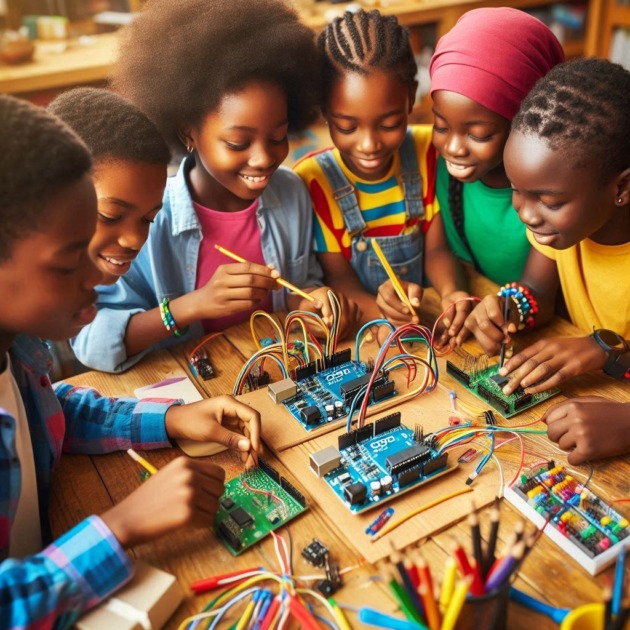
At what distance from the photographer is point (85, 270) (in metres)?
0.89

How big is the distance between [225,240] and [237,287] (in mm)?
324

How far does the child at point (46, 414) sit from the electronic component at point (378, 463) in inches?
6.1

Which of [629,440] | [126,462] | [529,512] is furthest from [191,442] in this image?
[629,440]

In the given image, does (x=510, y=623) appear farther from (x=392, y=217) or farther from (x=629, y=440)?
(x=392, y=217)

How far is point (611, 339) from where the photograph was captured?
1.28m

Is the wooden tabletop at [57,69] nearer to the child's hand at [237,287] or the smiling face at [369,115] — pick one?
the smiling face at [369,115]

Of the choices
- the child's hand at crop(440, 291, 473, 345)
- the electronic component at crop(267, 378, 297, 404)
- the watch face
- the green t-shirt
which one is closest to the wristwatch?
the watch face

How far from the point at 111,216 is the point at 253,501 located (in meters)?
0.62

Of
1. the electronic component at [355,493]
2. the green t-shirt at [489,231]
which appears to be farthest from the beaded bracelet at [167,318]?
the green t-shirt at [489,231]

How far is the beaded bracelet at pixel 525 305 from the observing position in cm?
141

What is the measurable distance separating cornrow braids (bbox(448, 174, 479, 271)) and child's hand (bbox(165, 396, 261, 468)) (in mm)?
1014

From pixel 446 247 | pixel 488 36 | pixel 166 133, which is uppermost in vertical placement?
pixel 488 36

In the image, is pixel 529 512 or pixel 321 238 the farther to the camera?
pixel 321 238

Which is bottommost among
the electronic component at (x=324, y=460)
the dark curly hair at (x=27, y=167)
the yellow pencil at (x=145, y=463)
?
the electronic component at (x=324, y=460)
